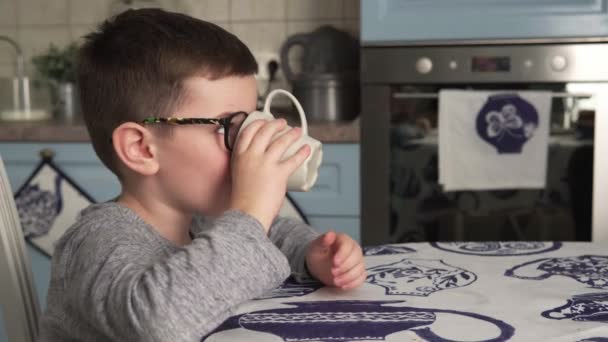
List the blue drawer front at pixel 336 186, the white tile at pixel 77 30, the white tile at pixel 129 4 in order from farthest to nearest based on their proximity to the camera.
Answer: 1. the white tile at pixel 77 30
2. the white tile at pixel 129 4
3. the blue drawer front at pixel 336 186

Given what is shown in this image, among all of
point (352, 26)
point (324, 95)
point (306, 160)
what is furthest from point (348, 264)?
point (352, 26)

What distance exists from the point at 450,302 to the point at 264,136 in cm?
26

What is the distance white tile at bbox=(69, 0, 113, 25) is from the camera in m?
3.01

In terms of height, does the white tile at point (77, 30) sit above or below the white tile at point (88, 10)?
below

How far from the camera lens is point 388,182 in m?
2.28

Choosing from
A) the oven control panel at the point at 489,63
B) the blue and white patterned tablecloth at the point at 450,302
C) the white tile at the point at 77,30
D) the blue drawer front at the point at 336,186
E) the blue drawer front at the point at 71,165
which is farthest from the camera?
the white tile at the point at 77,30

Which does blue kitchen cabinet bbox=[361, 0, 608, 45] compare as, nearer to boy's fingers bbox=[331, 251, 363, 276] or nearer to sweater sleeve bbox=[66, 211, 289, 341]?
boy's fingers bbox=[331, 251, 363, 276]

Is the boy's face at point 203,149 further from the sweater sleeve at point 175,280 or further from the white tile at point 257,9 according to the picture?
the white tile at point 257,9

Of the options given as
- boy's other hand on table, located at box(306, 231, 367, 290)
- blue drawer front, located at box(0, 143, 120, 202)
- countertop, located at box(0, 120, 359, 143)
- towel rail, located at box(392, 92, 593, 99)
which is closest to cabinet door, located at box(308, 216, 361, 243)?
countertop, located at box(0, 120, 359, 143)

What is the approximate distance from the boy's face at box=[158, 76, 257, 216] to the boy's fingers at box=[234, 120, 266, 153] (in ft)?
0.20

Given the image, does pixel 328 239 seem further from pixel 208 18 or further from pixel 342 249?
pixel 208 18

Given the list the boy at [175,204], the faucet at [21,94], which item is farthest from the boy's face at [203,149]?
the faucet at [21,94]

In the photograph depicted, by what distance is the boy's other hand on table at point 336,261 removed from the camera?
0.83 meters

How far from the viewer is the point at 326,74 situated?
2.42m
